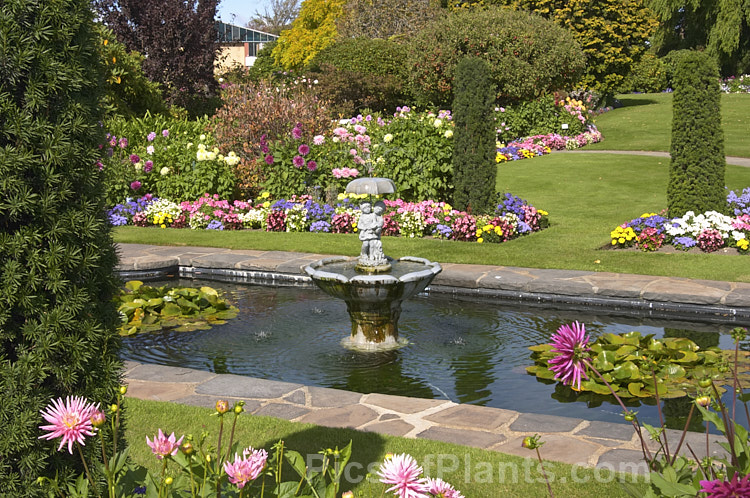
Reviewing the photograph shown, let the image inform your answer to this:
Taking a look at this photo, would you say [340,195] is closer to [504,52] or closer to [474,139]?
[474,139]

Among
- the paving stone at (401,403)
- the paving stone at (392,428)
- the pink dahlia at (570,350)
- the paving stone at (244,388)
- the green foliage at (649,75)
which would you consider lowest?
the paving stone at (244,388)

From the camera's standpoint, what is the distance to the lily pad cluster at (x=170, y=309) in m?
7.96

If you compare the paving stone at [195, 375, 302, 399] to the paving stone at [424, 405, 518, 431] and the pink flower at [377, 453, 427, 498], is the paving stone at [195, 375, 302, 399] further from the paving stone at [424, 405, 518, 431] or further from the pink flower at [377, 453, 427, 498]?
the pink flower at [377, 453, 427, 498]

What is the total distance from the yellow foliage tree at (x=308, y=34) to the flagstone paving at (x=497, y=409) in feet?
113

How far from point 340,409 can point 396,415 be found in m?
0.37

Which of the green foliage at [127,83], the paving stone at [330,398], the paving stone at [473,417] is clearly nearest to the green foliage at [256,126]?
the green foliage at [127,83]

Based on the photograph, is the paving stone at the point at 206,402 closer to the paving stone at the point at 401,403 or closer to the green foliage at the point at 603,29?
the paving stone at the point at 401,403

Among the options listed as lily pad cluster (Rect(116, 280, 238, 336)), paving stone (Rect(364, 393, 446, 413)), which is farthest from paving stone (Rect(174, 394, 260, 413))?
lily pad cluster (Rect(116, 280, 238, 336))

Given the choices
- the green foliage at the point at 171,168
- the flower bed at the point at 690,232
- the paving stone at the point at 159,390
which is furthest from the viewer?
the green foliage at the point at 171,168

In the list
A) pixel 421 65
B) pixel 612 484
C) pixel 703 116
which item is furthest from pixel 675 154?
pixel 421 65

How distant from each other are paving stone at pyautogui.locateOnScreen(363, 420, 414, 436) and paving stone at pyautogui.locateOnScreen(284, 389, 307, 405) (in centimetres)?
65

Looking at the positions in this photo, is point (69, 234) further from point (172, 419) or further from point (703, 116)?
point (703, 116)

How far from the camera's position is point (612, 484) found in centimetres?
379

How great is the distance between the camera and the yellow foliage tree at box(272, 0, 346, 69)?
4178 cm
